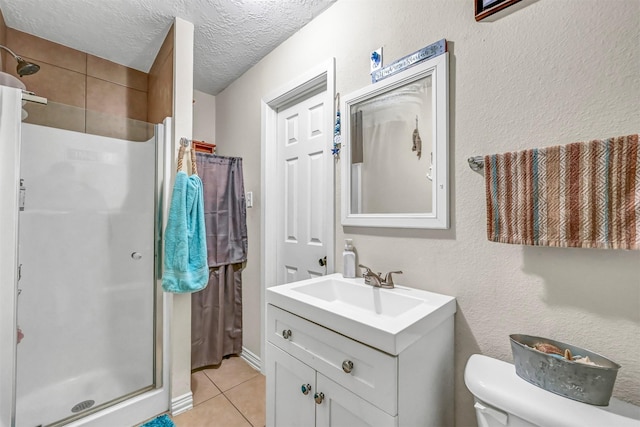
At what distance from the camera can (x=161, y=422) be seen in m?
1.56

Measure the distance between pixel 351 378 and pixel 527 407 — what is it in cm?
48

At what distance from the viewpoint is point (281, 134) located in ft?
6.72

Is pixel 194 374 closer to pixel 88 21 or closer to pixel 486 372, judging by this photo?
pixel 486 372

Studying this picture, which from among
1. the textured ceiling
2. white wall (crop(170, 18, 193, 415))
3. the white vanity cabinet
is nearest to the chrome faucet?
the white vanity cabinet

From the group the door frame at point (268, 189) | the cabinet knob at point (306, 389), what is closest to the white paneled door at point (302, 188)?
the door frame at point (268, 189)

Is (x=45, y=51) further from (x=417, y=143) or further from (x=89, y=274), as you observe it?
(x=417, y=143)

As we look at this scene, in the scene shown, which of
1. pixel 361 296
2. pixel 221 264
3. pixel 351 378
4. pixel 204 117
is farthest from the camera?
pixel 204 117

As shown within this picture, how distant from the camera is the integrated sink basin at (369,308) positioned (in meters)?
0.83

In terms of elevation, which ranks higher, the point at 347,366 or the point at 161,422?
the point at 347,366

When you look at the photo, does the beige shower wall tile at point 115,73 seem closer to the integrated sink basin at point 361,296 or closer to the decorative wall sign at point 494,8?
the integrated sink basin at point 361,296

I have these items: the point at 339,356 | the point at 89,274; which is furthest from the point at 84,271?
the point at 339,356

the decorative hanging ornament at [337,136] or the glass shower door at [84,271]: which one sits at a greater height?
the decorative hanging ornament at [337,136]

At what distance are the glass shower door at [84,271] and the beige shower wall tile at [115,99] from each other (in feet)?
2.27

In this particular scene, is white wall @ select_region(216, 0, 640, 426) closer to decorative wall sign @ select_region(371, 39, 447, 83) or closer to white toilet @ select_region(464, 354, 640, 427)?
decorative wall sign @ select_region(371, 39, 447, 83)
